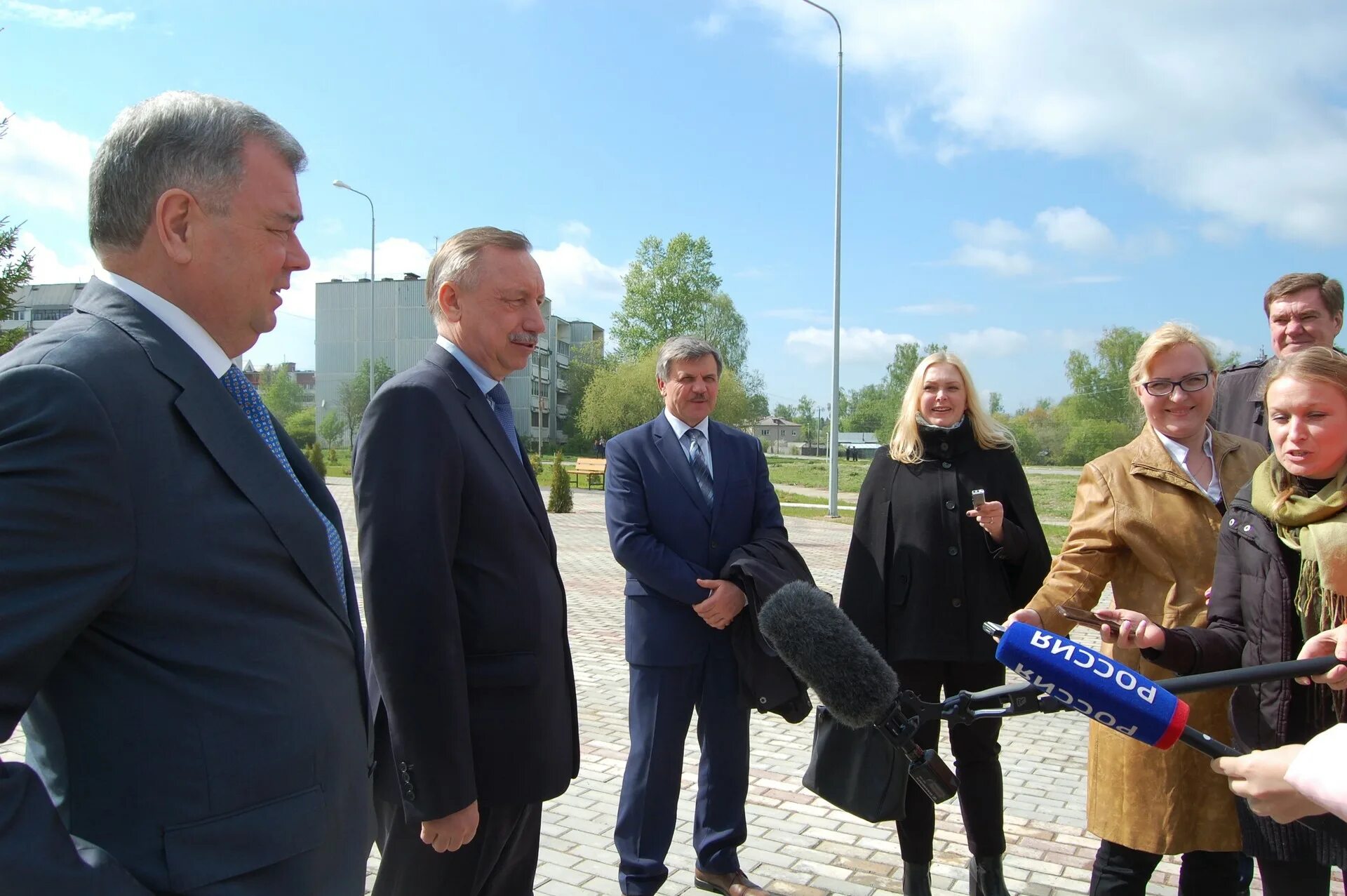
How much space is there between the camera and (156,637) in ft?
4.65

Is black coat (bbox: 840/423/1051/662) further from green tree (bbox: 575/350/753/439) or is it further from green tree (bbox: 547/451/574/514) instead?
green tree (bbox: 575/350/753/439)

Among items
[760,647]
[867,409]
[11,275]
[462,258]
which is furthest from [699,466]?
[867,409]

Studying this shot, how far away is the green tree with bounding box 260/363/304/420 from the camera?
66.2 m

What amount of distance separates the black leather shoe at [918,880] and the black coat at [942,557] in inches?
32.9

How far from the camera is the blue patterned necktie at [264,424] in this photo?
180 cm

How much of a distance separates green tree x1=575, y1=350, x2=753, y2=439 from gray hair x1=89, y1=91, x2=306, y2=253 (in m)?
47.7

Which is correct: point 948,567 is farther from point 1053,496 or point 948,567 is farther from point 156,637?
point 1053,496

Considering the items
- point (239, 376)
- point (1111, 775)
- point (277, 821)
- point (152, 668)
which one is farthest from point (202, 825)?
point (1111, 775)

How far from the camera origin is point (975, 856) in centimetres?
377

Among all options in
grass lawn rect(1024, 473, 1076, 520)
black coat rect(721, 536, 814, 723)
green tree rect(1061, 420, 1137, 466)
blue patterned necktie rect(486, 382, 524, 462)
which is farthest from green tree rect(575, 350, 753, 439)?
blue patterned necktie rect(486, 382, 524, 462)

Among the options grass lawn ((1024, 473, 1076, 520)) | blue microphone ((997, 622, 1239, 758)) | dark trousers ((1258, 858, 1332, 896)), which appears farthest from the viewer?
grass lawn ((1024, 473, 1076, 520))

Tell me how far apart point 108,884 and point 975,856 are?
3396 millimetres

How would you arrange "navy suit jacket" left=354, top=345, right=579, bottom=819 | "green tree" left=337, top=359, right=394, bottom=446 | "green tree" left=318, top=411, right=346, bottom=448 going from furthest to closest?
"green tree" left=318, top=411, right=346, bottom=448 < "green tree" left=337, top=359, right=394, bottom=446 < "navy suit jacket" left=354, top=345, right=579, bottom=819

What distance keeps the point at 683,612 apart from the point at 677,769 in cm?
66
